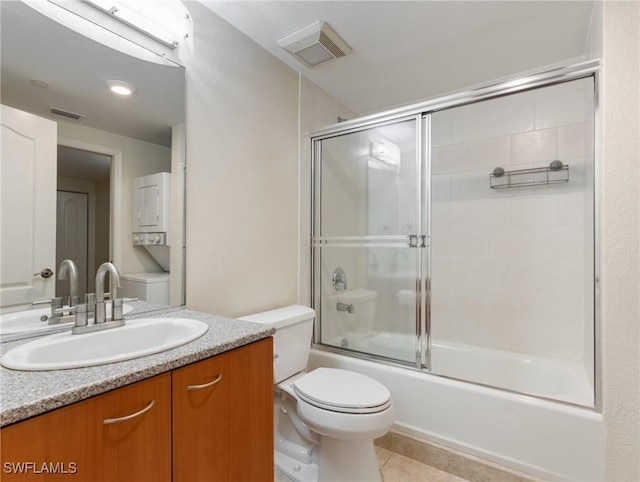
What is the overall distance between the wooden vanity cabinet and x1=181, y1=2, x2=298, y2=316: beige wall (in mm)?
686

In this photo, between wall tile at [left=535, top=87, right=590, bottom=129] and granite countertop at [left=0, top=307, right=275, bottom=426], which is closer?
granite countertop at [left=0, top=307, right=275, bottom=426]

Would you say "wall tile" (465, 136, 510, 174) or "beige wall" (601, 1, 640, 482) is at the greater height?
"wall tile" (465, 136, 510, 174)

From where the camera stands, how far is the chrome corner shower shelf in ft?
6.89

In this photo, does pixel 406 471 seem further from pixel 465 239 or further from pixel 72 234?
pixel 72 234

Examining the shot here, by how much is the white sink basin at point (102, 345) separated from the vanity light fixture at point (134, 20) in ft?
4.01

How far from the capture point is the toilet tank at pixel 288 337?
1.69 metres

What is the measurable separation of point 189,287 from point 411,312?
1.35 metres

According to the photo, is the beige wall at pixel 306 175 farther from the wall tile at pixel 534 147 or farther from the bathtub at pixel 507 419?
the wall tile at pixel 534 147

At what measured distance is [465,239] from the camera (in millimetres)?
2461

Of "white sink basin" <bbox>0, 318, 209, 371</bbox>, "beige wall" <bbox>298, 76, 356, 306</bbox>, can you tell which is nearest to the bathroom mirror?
"white sink basin" <bbox>0, 318, 209, 371</bbox>

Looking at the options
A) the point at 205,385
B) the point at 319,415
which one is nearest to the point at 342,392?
the point at 319,415
